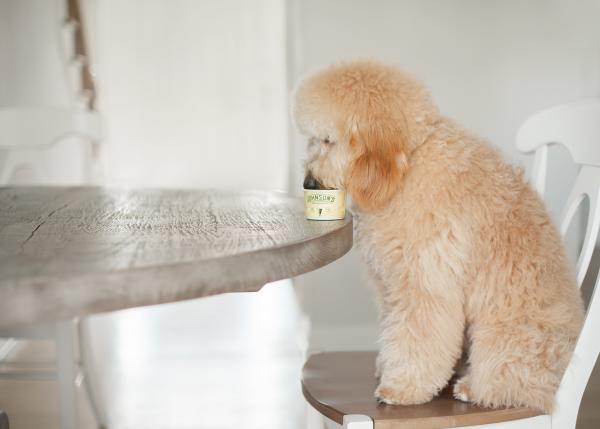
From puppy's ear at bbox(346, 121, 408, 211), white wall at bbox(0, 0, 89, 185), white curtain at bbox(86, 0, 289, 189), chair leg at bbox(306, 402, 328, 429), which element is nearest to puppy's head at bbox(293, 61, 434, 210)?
puppy's ear at bbox(346, 121, 408, 211)

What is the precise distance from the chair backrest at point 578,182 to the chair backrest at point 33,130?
4.79 feet

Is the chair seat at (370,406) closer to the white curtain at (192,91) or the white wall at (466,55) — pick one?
the white wall at (466,55)

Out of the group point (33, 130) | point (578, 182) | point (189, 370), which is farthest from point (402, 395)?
point (189, 370)

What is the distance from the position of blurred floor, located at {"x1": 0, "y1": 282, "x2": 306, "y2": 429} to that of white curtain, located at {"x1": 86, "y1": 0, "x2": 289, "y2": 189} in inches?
45.2

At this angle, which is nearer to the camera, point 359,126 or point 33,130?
point 359,126

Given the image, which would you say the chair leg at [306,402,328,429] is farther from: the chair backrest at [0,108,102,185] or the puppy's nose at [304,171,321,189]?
the chair backrest at [0,108,102,185]

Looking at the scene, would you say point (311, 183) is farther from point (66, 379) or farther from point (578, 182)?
point (66, 379)

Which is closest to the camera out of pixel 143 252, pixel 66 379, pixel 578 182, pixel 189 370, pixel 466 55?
pixel 143 252

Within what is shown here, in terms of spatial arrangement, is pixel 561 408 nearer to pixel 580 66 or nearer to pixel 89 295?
pixel 89 295

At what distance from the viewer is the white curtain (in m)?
4.62

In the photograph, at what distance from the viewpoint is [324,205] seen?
1297 millimetres

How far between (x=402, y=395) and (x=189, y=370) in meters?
1.86

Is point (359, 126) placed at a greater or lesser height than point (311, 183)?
greater

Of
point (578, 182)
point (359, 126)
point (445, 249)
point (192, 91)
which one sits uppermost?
point (192, 91)
